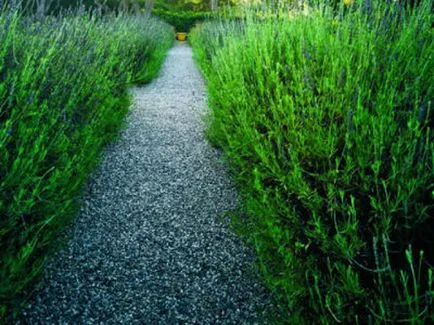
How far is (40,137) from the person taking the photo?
211cm

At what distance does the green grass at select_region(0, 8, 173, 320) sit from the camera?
199 centimetres

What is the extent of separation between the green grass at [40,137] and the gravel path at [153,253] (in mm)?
201

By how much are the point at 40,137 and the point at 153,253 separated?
119 cm

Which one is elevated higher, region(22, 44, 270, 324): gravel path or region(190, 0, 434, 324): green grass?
region(190, 0, 434, 324): green grass

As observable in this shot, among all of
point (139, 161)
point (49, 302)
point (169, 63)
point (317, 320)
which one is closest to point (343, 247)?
point (317, 320)

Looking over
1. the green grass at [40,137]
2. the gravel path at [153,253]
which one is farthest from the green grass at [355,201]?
the green grass at [40,137]

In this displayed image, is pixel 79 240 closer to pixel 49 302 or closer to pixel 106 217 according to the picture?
pixel 106 217

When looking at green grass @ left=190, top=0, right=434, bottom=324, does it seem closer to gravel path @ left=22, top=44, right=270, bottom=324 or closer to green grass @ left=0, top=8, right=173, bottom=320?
gravel path @ left=22, top=44, right=270, bottom=324

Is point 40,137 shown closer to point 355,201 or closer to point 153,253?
point 153,253

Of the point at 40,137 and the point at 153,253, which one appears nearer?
the point at 40,137

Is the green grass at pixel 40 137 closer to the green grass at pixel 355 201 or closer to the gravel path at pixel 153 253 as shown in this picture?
the gravel path at pixel 153 253

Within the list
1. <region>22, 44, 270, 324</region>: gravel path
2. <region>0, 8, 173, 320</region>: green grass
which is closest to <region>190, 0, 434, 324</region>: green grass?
<region>22, 44, 270, 324</region>: gravel path

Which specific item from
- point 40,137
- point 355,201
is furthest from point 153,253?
point 355,201

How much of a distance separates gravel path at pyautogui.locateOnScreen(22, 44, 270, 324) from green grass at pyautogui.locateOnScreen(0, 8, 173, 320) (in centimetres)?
20
